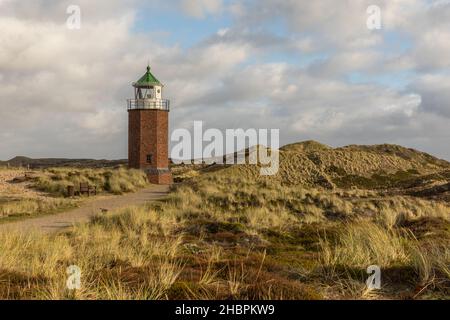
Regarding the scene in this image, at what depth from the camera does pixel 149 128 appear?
132ft

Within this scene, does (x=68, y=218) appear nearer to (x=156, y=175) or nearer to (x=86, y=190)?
(x=86, y=190)

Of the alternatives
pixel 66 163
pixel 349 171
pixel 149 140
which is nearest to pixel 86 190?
pixel 149 140

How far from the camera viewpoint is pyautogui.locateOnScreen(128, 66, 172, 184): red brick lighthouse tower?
39969 millimetres

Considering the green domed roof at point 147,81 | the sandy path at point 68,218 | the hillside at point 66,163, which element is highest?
the green domed roof at point 147,81

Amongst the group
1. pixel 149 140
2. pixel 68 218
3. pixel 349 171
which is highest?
pixel 149 140

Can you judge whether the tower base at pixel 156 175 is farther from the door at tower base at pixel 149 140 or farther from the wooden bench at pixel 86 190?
the wooden bench at pixel 86 190

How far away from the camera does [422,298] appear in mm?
6855

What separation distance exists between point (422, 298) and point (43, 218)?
15.3m

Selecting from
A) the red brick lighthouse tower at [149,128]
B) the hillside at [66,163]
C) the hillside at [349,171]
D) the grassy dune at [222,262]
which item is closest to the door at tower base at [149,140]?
the red brick lighthouse tower at [149,128]

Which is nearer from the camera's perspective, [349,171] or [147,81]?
[147,81]

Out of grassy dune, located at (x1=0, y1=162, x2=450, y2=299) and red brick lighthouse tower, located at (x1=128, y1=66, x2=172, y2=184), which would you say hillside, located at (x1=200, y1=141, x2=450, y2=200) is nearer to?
red brick lighthouse tower, located at (x1=128, y1=66, x2=172, y2=184)

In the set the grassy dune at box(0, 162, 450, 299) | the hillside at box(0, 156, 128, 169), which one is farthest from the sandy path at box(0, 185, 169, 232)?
the hillside at box(0, 156, 128, 169)

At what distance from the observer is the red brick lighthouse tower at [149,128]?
131 feet
